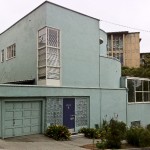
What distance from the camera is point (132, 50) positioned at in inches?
3403

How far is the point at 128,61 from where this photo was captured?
8875cm

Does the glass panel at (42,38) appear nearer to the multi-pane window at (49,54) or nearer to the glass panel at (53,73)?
the multi-pane window at (49,54)

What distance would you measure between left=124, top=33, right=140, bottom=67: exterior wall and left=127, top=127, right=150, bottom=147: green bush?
6995 centimetres

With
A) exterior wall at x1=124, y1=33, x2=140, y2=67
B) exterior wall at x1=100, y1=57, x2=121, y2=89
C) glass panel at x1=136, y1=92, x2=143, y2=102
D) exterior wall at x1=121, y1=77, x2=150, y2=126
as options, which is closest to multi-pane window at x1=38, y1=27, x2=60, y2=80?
exterior wall at x1=100, y1=57, x2=121, y2=89

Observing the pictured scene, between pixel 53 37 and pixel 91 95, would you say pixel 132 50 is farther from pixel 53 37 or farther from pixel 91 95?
pixel 53 37

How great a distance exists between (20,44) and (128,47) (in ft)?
215

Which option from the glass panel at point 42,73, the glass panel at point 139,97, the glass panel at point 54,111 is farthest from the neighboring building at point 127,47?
the glass panel at point 54,111

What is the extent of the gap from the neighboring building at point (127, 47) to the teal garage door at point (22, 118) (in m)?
68.9

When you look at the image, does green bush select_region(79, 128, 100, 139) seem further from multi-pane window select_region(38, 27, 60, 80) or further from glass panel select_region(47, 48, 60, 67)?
glass panel select_region(47, 48, 60, 67)

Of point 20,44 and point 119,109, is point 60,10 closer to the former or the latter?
point 20,44

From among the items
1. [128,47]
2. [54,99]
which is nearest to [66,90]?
[54,99]

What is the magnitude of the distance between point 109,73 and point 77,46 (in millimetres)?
4159

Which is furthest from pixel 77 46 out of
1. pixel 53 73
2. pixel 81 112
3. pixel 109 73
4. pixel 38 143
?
pixel 38 143

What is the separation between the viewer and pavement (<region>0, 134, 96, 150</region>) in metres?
14.9
